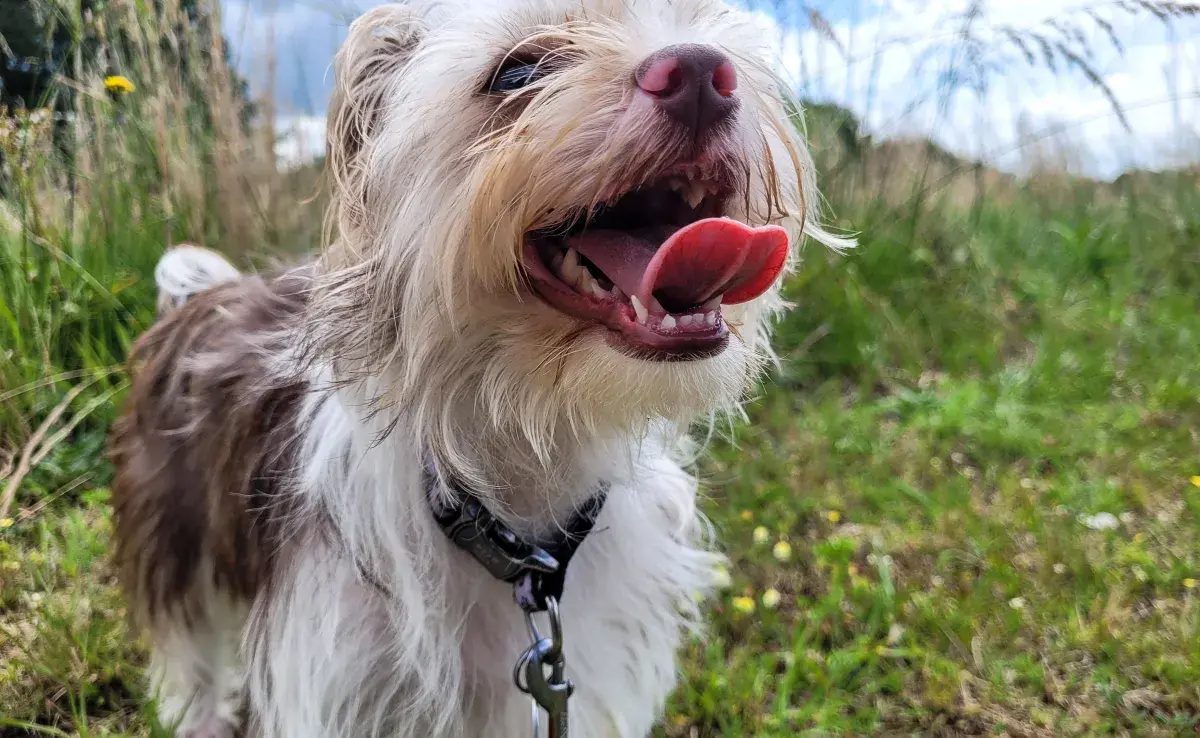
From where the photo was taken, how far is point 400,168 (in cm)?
145

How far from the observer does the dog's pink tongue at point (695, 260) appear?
1.25 m

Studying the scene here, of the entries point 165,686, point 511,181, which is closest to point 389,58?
point 511,181

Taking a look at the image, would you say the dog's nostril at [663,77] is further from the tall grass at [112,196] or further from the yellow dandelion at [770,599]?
the tall grass at [112,196]

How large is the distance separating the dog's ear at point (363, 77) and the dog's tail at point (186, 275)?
1.07 meters

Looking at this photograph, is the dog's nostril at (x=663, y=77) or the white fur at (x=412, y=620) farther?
the white fur at (x=412, y=620)

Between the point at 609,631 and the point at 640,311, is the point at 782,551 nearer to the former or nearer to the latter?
the point at 609,631

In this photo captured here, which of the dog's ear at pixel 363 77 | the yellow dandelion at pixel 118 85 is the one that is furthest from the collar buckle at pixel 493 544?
the yellow dandelion at pixel 118 85

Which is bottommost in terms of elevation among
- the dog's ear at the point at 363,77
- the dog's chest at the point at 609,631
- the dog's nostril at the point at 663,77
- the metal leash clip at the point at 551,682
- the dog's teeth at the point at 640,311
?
the dog's chest at the point at 609,631

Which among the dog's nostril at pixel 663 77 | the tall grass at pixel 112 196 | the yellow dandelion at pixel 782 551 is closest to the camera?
the dog's nostril at pixel 663 77

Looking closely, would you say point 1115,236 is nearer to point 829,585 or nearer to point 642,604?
point 829,585

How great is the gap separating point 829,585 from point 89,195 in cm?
355

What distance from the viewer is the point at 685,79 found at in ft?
3.99

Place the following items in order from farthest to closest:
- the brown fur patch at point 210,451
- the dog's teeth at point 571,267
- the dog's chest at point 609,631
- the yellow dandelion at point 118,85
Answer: the yellow dandelion at point 118,85 → the brown fur patch at point 210,451 → the dog's chest at point 609,631 → the dog's teeth at point 571,267

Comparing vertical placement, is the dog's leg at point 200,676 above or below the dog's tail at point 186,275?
below
